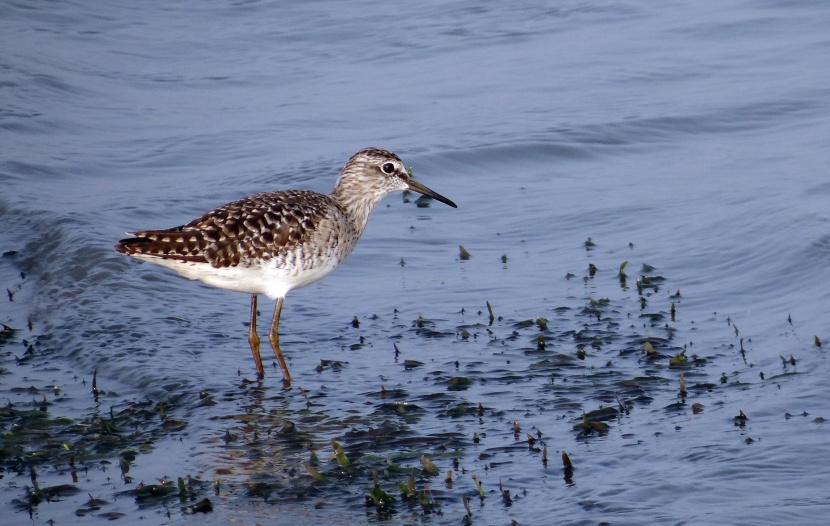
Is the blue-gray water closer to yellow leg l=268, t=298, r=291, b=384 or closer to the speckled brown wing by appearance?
yellow leg l=268, t=298, r=291, b=384

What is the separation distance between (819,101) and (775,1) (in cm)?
510

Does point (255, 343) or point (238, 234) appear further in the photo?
point (255, 343)

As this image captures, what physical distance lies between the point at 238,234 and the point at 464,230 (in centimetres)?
358

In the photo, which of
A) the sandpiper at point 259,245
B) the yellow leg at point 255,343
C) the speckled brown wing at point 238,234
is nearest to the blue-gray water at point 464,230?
the yellow leg at point 255,343

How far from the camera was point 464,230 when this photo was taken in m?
11.0

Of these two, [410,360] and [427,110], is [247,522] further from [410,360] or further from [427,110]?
[427,110]

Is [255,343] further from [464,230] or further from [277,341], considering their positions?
[464,230]

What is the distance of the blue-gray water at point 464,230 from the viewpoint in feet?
20.4

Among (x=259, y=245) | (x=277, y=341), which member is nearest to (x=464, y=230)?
(x=277, y=341)

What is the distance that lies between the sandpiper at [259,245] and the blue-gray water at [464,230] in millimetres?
622

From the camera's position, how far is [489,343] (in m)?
8.20

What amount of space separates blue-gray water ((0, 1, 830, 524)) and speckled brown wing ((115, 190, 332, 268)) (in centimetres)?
86

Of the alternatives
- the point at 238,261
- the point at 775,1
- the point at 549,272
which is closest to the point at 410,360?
the point at 238,261

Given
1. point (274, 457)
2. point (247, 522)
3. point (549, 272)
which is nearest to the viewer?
point (247, 522)
